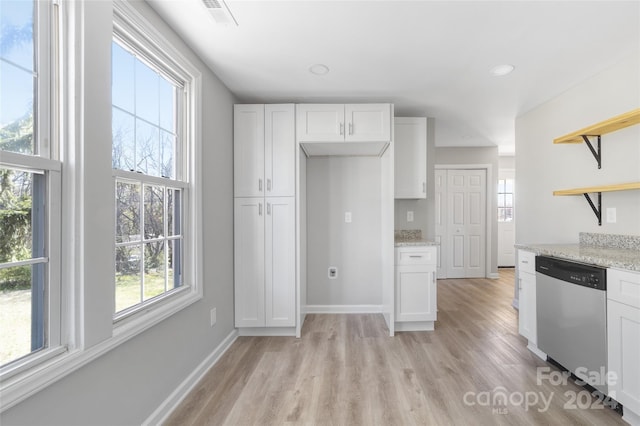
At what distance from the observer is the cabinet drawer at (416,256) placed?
2938 mm

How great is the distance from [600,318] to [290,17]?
102 inches

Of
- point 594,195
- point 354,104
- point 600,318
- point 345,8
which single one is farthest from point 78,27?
point 594,195

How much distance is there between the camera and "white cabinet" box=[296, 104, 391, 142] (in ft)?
9.26

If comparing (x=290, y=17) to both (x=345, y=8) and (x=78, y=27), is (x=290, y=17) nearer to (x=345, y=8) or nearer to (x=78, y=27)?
(x=345, y=8)

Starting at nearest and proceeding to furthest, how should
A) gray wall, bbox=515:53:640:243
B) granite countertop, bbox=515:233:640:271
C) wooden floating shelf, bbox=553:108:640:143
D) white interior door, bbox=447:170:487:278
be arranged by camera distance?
granite countertop, bbox=515:233:640:271
wooden floating shelf, bbox=553:108:640:143
gray wall, bbox=515:53:640:243
white interior door, bbox=447:170:487:278

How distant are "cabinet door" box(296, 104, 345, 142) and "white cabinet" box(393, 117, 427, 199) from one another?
0.74 metres

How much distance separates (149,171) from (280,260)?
57.9 inches

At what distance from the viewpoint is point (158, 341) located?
168 cm

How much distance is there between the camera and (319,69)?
7.59 feet

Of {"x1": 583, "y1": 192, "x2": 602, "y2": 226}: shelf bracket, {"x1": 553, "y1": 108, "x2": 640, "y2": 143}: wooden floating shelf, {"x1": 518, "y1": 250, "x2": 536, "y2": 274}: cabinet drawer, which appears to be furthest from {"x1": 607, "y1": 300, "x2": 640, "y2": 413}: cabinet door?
{"x1": 553, "y1": 108, "x2": 640, "y2": 143}: wooden floating shelf

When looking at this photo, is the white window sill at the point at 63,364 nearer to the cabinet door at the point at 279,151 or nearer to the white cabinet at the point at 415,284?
the cabinet door at the point at 279,151

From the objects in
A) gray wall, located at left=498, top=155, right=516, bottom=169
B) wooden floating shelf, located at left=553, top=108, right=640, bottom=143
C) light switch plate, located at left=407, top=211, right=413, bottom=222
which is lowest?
light switch plate, located at left=407, top=211, right=413, bottom=222

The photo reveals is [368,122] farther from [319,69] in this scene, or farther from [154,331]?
[154,331]

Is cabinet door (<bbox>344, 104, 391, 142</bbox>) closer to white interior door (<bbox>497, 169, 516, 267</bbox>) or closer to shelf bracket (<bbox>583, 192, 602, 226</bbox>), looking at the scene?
shelf bracket (<bbox>583, 192, 602, 226</bbox>)
